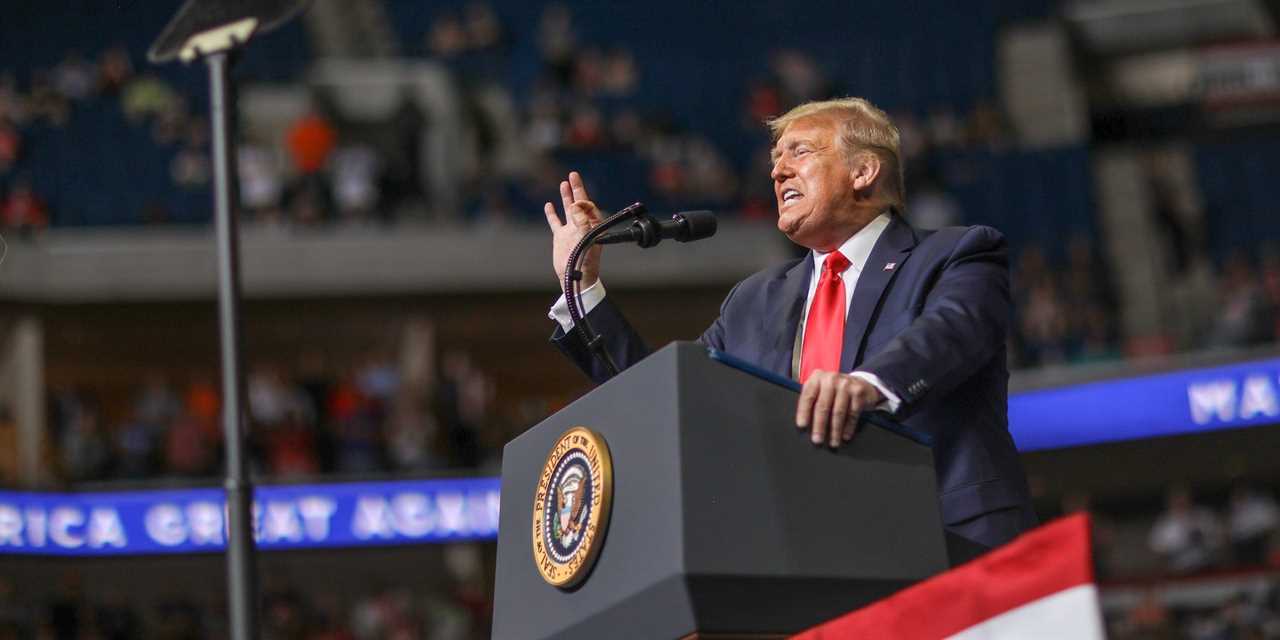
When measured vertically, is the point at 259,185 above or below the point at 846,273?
above

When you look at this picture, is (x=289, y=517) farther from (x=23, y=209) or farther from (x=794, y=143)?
(x=794, y=143)

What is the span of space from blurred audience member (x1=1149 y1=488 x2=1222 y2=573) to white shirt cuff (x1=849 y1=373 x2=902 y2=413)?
909 cm

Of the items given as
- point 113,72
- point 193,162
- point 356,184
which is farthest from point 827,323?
point 113,72

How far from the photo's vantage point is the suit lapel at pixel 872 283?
2.77 metres

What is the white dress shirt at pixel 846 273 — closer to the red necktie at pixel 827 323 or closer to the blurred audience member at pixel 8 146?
the red necktie at pixel 827 323

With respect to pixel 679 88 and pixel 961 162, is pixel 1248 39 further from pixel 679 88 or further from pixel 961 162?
pixel 679 88

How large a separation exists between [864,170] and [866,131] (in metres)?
0.07

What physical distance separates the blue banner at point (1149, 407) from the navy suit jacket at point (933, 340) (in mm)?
9012

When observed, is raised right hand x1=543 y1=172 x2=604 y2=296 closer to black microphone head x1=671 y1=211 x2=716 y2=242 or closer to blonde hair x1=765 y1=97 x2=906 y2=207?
black microphone head x1=671 y1=211 x2=716 y2=242

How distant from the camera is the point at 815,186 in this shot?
116 inches

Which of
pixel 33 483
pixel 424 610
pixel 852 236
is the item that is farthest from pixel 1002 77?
pixel 852 236

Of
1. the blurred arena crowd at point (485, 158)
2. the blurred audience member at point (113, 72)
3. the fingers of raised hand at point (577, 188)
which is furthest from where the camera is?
the blurred audience member at point (113, 72)

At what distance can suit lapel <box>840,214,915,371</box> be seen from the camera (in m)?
2.77

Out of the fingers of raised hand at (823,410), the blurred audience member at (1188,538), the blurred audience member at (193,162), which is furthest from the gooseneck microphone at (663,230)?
the blurred audience member at (193,162)
